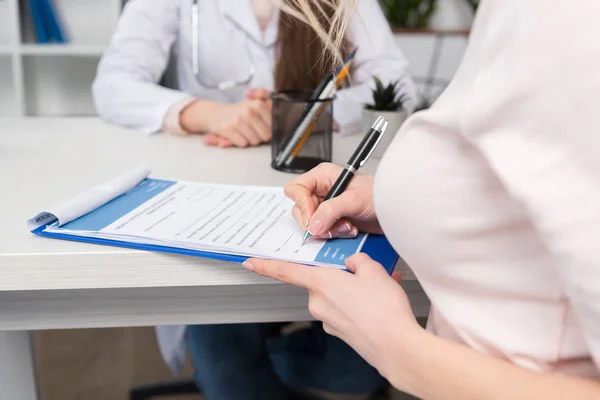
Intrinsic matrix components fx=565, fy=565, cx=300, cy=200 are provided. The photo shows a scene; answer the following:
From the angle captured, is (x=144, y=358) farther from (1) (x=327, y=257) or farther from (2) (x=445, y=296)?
(2) (x=445, y=296)

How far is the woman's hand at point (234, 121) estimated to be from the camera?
0.95 meters

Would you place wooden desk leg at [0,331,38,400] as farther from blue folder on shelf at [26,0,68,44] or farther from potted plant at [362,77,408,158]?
blue folder on shelf at [26,0,68,44]

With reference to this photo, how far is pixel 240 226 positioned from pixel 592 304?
1.07 ft

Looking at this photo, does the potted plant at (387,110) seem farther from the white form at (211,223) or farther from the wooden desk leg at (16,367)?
the wooden desk leg at (16,367)

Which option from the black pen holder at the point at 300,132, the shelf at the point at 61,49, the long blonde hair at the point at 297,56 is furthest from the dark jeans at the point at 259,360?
the shelf at the point at 61,49

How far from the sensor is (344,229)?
0.54 metres

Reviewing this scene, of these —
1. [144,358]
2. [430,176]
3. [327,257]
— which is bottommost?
[144,358]

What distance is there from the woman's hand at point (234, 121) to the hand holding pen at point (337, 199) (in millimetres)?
378

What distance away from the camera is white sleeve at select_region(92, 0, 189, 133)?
1.08 m

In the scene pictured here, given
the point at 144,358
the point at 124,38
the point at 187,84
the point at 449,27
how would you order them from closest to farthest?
the point at 124,38, the point at 187,84, the point at 144,358, the point at 449,27

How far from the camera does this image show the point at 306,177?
587 mm

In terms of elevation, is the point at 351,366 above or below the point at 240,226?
below

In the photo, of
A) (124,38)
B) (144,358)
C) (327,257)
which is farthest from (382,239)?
(144,358)

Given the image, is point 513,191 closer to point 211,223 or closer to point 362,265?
point 362,265
